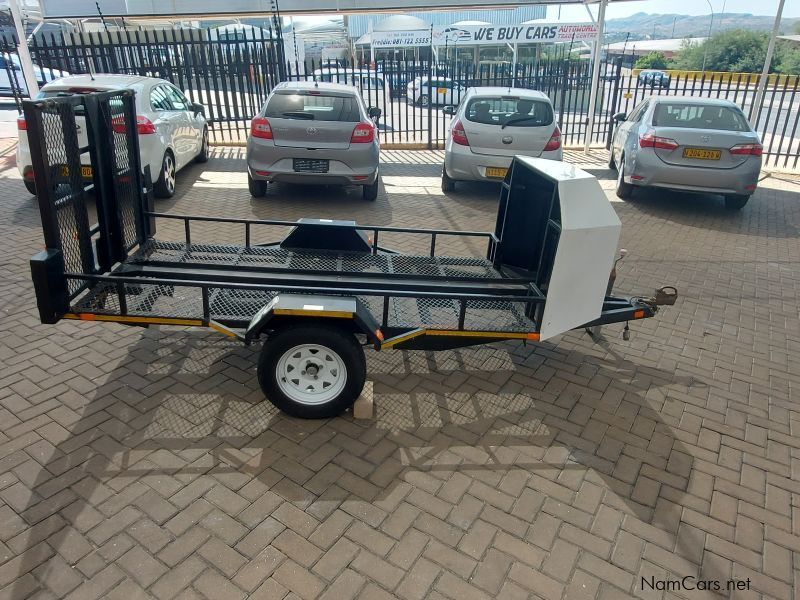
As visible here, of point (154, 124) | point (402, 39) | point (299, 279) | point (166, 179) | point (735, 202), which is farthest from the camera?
point (402, 39)

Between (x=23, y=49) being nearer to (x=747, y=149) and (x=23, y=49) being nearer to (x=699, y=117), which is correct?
(x=699, y=117)

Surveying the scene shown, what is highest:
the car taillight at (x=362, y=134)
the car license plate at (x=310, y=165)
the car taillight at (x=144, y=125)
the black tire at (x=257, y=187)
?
the car taillight at (x=144, y=125)

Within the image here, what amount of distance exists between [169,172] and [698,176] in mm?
7751

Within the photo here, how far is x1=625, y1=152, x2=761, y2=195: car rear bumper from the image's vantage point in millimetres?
8438

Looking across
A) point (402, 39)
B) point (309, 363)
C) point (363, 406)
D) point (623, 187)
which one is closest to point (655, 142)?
point (623, 187)

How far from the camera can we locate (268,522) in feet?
9.49

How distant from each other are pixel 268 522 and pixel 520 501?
52.5 inches

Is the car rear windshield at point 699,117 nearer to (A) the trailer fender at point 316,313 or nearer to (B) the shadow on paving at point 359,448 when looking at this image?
(B) the shadow on paving at point 359,448

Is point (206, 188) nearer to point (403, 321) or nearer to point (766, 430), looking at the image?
point (403, 321)

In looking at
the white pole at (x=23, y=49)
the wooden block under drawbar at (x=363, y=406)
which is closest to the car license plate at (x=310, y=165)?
the wooden block under drawbar at (x=363, y=406)

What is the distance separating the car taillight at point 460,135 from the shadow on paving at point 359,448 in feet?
17.1

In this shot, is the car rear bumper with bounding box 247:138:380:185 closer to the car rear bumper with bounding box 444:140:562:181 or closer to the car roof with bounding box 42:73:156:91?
the car rear bumper with bounding box 444:140:562:181

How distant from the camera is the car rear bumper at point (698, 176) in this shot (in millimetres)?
8438

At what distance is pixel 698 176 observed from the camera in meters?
8.48
